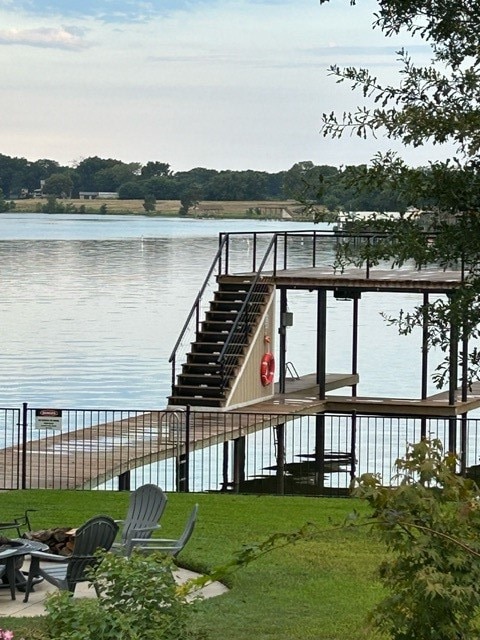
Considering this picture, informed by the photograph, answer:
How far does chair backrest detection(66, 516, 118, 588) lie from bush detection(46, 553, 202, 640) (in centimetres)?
301

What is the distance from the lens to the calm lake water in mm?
50438

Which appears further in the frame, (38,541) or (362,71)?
(38,541)

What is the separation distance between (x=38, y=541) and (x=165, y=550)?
1864 millimetres

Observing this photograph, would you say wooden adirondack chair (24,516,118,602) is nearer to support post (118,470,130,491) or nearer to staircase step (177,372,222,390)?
support post (118,470,130,491)

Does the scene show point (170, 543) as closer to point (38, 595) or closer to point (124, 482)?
point (38, 595)

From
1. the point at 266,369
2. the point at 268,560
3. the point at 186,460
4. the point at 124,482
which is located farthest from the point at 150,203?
the point at 268,560

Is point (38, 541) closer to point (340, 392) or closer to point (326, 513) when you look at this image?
point (326, 513)

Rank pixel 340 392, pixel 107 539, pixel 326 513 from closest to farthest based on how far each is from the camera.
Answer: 1. pixel 107 539
2. pixel 326 513
3. pixel 340 392

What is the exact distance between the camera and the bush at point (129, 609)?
345 inches

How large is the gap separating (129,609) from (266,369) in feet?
71.9

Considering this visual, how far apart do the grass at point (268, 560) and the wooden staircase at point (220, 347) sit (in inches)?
344

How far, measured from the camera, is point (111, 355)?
60.7 metres

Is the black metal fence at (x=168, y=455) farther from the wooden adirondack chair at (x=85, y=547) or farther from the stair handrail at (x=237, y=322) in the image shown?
the wooden adirondack chair at (x=85, y=547)

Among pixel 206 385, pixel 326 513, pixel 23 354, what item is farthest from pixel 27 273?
pixel 326 513
